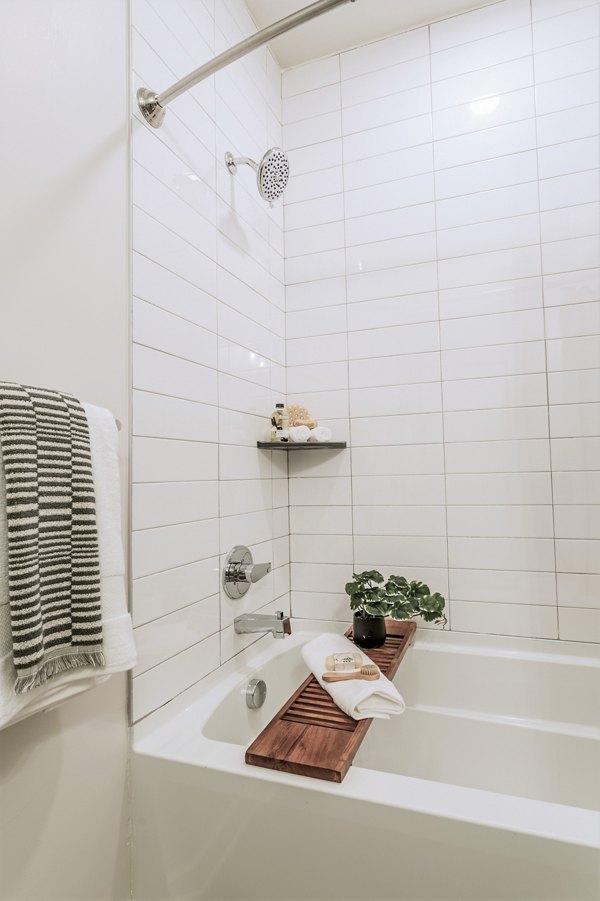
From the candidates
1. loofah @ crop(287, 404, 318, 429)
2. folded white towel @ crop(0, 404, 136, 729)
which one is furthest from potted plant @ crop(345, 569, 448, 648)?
folded white towel @ crop(0, 404, 136, 729)

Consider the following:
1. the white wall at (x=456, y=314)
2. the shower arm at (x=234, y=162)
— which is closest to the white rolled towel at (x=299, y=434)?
the white wall at (x=456, y=314)

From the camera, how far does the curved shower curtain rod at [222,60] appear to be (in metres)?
1.02

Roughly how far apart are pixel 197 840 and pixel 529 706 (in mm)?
1170

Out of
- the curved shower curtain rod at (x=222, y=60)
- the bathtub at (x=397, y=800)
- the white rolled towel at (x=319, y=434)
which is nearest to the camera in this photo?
the bathtub at (x=397, y=800)

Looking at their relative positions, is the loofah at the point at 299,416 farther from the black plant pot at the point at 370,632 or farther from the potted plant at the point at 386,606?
the black plant pot at the point at 370,632

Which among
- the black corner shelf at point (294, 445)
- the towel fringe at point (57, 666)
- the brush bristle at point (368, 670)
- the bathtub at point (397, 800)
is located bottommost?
the bathtub at point (397, 800)

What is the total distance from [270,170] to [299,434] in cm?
87

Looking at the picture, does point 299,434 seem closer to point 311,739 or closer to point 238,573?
point 238,573

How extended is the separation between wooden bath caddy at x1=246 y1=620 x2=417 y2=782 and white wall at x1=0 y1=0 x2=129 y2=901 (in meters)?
0.34

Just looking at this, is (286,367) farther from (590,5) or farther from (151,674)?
(590,5)

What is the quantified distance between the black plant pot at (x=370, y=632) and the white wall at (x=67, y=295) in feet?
2.67

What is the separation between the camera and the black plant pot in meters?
1.67

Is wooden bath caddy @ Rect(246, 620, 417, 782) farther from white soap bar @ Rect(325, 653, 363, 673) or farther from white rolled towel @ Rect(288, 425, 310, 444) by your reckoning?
white rolled towel @ Rect(288, 425, 310, 444)

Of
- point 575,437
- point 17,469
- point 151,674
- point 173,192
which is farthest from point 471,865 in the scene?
point 173,192
